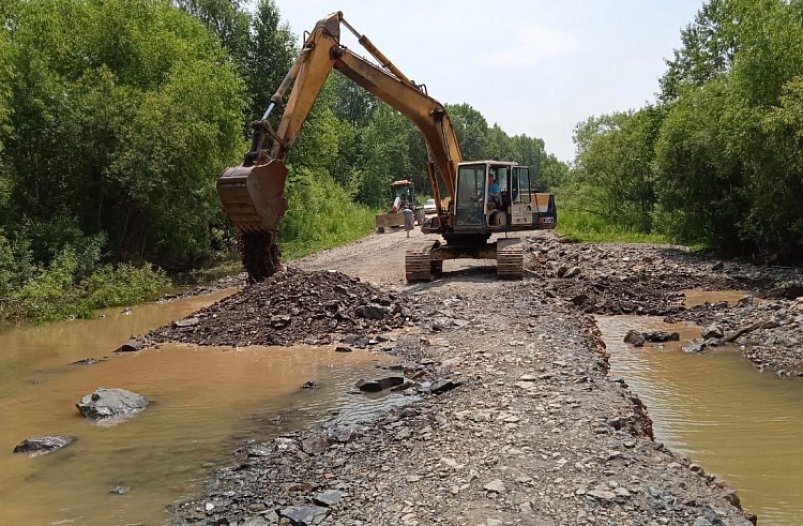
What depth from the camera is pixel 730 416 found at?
23.2ft

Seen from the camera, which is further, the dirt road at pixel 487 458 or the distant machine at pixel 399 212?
the distant machine at pixel 399 212

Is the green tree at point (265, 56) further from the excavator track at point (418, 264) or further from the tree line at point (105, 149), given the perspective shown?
the excavator track at point (418, 264)

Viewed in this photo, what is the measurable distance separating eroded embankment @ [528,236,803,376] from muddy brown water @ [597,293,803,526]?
54cm

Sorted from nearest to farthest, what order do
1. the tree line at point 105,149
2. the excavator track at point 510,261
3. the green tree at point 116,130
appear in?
the excavator track at point 510,261 < the tree line at point 105,149 < the green tree at point 116,130

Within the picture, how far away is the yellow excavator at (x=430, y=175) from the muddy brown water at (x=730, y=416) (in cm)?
563

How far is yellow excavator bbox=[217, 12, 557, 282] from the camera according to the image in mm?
11812

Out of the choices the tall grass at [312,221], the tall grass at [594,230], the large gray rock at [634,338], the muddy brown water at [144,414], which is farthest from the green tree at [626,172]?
the muddy brown water at [144,414]

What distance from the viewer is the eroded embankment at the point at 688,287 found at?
Result: 9781 mm

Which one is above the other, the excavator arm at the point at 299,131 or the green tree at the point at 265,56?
the green tree at the point at 265,56

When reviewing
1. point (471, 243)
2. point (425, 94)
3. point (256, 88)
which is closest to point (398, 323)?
point (471, 243)

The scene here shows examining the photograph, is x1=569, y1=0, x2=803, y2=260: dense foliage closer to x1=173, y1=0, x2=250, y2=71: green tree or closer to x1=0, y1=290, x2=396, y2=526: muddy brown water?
x1=0, y1=290, x2=396, y2=526: muddy brown water

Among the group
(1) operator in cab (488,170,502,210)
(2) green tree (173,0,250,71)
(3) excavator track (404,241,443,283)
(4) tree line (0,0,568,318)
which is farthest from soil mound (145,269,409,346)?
(2) green tree (173,0,250,71)

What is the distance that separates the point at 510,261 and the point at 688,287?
4494 mm

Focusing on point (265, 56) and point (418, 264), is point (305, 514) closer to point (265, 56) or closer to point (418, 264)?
point (418, 264)
